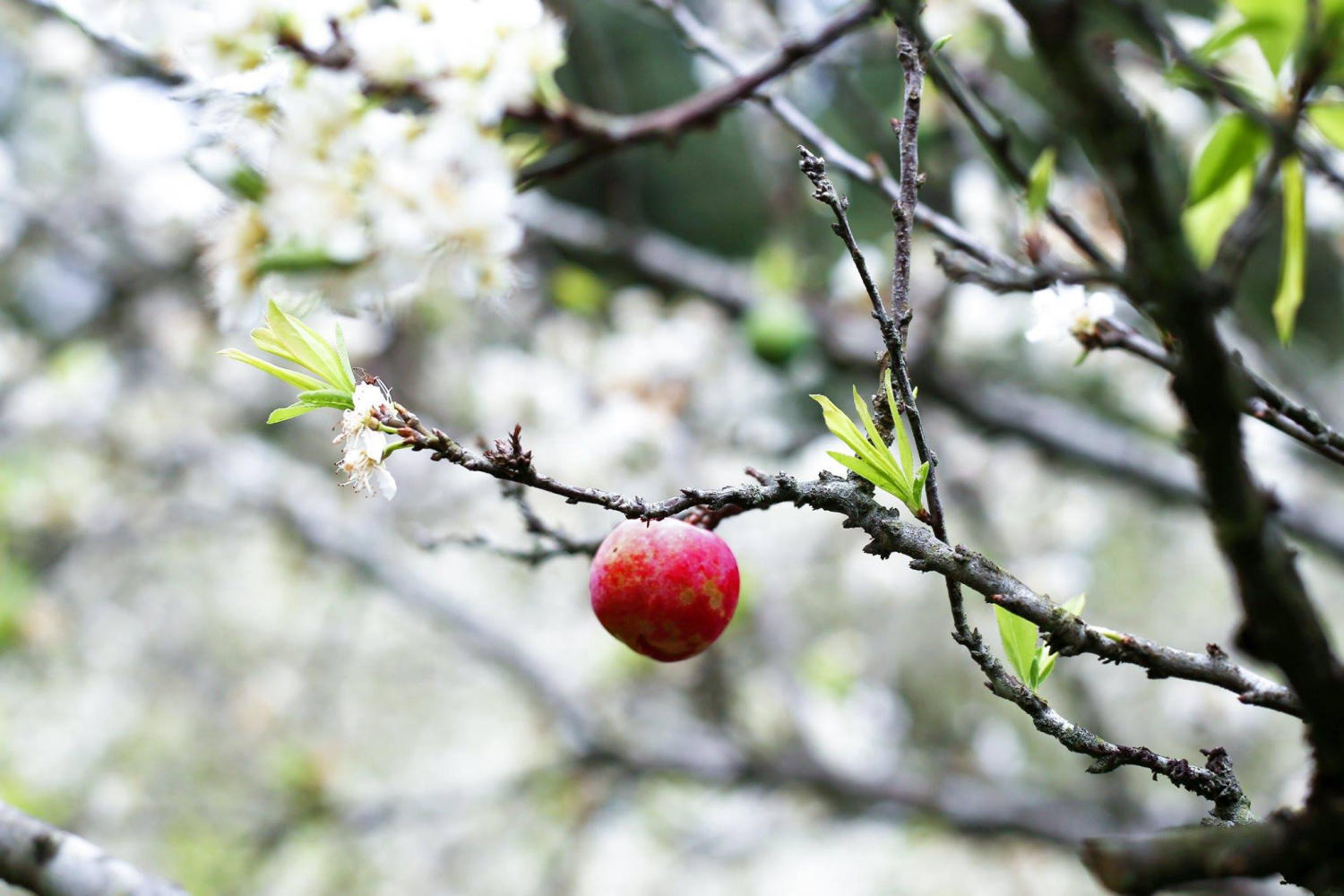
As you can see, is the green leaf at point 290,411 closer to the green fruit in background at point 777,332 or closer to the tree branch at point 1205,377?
the tree branch at point 1205,377

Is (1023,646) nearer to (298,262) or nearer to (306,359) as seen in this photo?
(306,359)

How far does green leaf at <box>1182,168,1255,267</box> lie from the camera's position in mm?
553

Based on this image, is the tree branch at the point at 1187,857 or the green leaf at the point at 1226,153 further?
the green leaf at the point at 1226,153

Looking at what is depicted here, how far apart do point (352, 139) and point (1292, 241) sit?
25.4 inches

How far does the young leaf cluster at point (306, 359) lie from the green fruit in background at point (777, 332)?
1258 mm

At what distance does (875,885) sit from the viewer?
172 inches

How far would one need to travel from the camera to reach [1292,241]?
0.48 m

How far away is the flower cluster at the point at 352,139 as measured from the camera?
0.78 meters

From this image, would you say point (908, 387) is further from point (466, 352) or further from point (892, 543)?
point (466, 352)

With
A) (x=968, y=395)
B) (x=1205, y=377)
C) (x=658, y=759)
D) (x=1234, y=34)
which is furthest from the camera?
(x=658, y=759)

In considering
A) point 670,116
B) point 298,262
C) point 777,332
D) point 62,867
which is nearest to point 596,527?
point 777,332

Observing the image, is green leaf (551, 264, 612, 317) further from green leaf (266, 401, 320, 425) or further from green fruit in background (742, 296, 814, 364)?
green leaf (266, 401, 320, 425)

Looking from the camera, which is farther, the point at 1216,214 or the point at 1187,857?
the point at 1216,214

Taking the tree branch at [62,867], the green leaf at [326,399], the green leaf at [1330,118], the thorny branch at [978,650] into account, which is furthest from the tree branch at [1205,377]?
the tree branch at [62,867]
